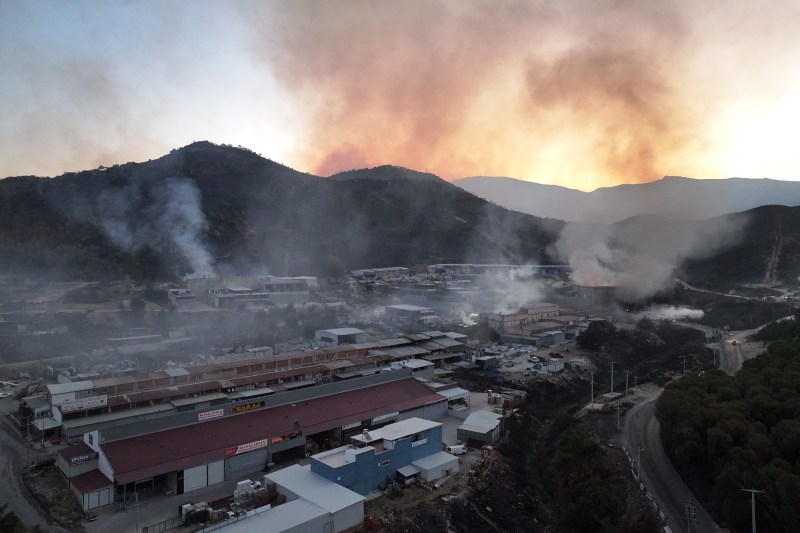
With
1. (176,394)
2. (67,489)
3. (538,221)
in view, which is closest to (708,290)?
A: (538,221)

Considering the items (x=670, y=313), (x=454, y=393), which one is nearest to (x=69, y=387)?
(x=454, y=393)

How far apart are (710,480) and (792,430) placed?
330cm

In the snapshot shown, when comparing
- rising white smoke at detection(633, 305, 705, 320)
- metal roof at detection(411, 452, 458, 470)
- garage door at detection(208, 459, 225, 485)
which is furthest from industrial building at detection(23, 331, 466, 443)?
rising white smoke at detection(633, 305, 705, 320)

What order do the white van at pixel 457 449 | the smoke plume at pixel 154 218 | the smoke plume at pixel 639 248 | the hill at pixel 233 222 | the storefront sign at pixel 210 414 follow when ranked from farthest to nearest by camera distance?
the smoke plume at pixel 639 248, the smoke plume at pixel 154 218, the hill at pixel 233 222, the white van at pixel 457 449, the storefront sign at pixel 210 414

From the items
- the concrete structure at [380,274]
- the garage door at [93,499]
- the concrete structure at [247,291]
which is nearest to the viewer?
the garage door at [93,499]

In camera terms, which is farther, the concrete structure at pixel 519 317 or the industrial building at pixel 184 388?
the concrete structure at pixel 519 317

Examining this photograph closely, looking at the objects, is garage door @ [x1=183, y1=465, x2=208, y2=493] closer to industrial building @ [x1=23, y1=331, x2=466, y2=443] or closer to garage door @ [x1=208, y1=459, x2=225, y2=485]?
garage door @ [x1=208, y1=459, x2=225, y2=485]

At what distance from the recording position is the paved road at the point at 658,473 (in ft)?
50.8

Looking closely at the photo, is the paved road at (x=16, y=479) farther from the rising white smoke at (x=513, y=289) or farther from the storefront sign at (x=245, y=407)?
the rising white smoke at (x=513, y=289)

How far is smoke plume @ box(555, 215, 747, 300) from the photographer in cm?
6086

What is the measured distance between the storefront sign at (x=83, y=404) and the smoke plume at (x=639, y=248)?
4984 cm

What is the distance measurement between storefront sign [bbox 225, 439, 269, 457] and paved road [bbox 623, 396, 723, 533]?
12.7 metres

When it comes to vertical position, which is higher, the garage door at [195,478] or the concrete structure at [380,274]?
the concrete structure at [380,274]

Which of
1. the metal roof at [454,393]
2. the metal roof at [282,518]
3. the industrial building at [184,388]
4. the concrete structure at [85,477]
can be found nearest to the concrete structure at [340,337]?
the industrial building at [184,388]
